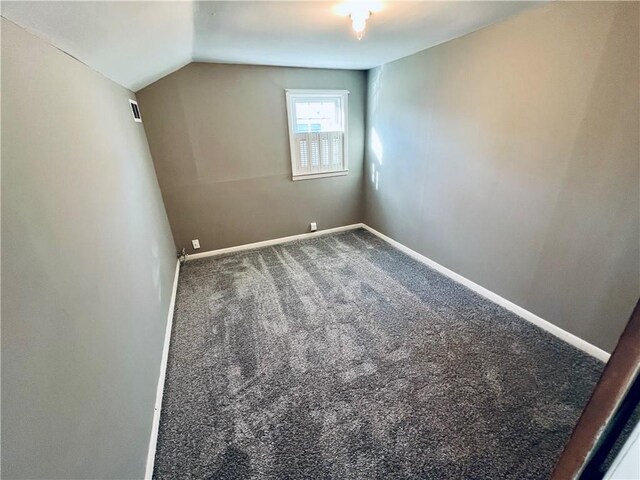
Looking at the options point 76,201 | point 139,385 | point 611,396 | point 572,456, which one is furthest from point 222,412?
point 611,396

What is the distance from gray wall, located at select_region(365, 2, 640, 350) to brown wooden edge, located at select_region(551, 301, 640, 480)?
5.50ft

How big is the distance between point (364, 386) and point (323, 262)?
1734 millimetres

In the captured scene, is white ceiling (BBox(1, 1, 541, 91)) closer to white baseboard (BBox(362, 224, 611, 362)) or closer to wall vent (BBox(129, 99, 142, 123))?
wall vent (BBox(129, 99, 142, 123))

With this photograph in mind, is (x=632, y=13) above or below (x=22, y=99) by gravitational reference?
above

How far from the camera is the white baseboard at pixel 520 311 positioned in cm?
181

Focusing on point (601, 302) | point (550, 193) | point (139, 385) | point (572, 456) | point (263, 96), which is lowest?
point (139, 385)

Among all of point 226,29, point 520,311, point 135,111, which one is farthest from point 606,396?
point 135,111

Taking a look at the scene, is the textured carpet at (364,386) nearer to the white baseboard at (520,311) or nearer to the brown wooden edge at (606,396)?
the white baseboard at (520,311)

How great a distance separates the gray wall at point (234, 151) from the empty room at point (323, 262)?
0.03 metres

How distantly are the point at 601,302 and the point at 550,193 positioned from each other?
76 centimetres

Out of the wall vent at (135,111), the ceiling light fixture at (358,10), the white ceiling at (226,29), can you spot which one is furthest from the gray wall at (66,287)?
the ceiling light fixture at (358,10)

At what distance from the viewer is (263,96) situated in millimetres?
3199

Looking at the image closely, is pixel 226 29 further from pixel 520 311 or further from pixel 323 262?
pixel 520 311

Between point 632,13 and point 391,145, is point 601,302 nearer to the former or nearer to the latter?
point 632,13
